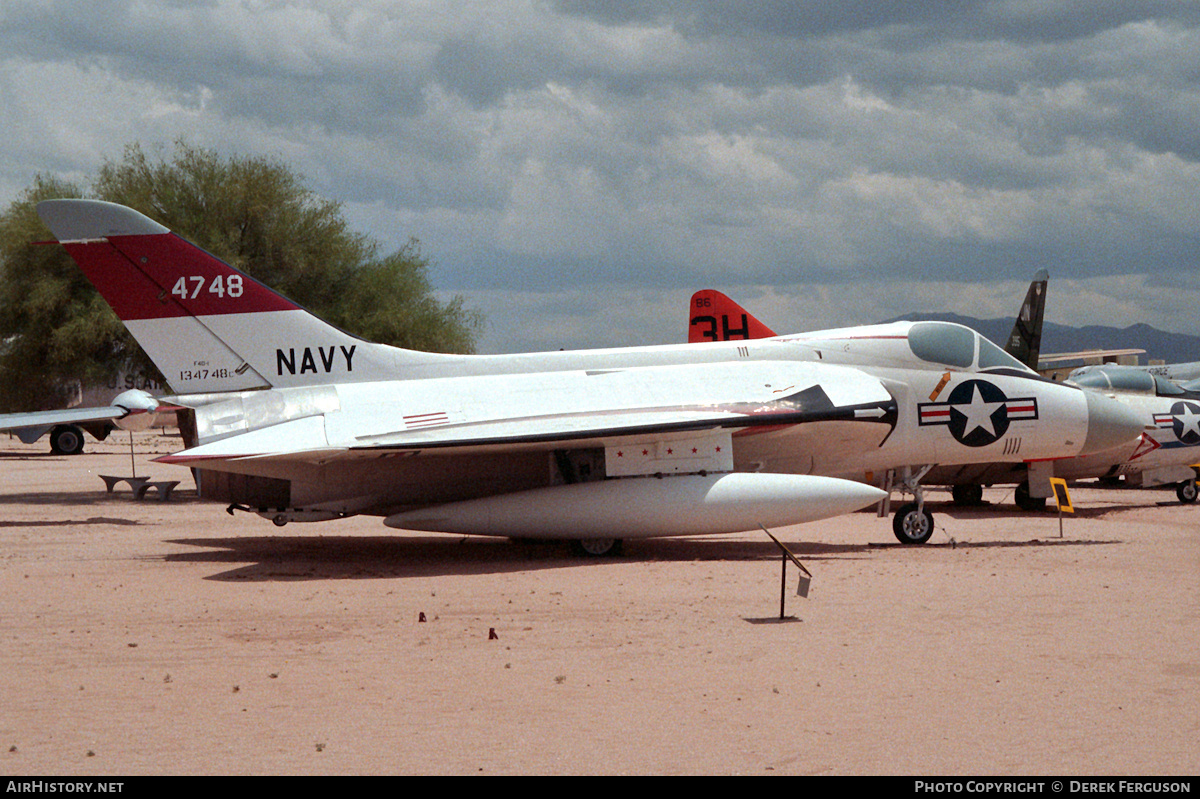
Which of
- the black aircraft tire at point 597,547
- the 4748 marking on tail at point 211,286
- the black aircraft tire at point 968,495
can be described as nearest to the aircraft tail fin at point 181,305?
the 4748 marking on tail at point 211,286

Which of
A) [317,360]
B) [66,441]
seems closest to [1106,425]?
[317,360]

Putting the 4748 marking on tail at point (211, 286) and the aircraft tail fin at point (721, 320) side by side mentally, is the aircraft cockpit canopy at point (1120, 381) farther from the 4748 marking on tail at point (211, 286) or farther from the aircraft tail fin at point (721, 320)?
the 4748 marking on tail at point (211, 286)

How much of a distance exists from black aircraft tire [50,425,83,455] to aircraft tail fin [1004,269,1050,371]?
109 feet

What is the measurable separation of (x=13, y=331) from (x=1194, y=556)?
33.2 m

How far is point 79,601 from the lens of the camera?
10.6 m

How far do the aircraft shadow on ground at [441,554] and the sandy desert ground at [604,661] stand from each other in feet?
0.34

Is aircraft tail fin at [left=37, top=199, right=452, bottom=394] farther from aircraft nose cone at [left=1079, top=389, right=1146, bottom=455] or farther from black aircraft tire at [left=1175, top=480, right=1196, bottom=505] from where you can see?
black aircraft tire at [left=1175, top=480, right=1196, bottom=505]

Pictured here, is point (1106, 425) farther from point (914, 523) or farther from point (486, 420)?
point (486, 420)

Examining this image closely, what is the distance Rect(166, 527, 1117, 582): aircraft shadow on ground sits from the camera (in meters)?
13.0

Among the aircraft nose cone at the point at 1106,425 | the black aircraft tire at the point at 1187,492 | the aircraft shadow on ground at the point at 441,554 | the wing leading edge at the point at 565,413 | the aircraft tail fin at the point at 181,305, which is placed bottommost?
the black aircraft tire at the point at 1187,492

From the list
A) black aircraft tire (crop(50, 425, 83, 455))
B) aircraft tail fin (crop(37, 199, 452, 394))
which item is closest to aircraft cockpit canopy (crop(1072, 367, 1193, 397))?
aircraft tail fin (crop(37, 199, 452, 394))

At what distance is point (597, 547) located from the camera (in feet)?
45.2

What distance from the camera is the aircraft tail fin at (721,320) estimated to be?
78.5 ft

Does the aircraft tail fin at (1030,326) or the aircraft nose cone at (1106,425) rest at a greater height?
the aircraft tail fin at (1030,326)
